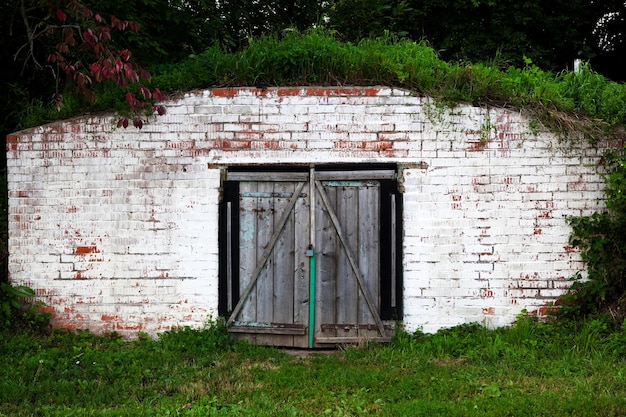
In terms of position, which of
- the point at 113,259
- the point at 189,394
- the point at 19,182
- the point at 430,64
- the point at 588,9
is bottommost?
the point at 189,394

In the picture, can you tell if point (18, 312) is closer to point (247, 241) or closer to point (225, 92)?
point (247, 241)

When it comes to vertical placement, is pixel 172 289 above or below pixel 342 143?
below

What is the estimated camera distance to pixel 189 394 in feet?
17.7

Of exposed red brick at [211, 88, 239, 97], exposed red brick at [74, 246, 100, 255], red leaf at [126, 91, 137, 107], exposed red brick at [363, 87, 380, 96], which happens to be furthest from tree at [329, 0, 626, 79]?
exposed red brick at [74, 246, 100, 255]

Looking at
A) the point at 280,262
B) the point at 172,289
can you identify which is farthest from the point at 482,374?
the point at 172,289

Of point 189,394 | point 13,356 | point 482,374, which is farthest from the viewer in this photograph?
point 13,356

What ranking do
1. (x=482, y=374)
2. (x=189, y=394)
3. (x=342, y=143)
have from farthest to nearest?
1. (x=342, y=143)
2. (x=482, y=374)
3. (x=189, y=394)

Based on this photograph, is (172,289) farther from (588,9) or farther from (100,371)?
(588,9)

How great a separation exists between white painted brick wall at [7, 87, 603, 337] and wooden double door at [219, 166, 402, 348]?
18 centimetres

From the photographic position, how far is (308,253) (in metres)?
7.05

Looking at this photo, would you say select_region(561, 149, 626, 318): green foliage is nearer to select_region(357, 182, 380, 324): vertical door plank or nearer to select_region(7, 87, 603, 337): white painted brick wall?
select_region(7, 87, 603, 337): white painted brick wall

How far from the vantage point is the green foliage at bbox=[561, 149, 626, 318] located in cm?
671

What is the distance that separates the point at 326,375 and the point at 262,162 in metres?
2.49

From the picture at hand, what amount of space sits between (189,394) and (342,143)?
3165mm
